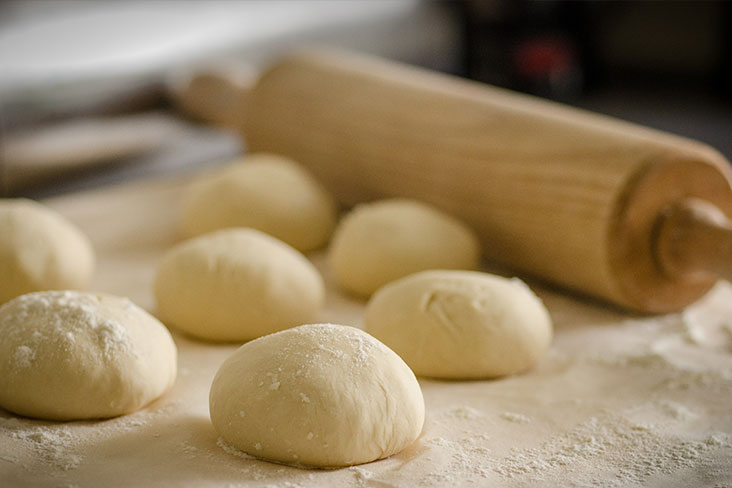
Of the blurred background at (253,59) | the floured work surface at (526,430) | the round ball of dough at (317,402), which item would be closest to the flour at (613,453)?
the floured work surface at (526,430)

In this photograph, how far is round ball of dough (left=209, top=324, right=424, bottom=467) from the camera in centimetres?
119

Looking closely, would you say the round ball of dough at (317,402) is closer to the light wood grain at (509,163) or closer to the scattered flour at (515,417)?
the scattered flour at (515,417)

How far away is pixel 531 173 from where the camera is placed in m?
1.89

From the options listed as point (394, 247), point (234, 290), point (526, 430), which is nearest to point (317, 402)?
point (526, 430)

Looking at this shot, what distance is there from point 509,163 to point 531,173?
0.20 feet

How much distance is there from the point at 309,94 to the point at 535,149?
0.72m

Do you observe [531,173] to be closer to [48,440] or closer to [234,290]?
[234,290]

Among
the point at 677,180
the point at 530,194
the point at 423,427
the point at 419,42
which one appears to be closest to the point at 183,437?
the point at 423,427

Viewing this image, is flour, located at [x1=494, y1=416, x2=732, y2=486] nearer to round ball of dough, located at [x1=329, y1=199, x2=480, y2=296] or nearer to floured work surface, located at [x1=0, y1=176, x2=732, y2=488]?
floured work surface, located at [x1=0, y1=176, x2=732, y2=488]

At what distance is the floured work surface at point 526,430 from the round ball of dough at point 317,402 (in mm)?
29

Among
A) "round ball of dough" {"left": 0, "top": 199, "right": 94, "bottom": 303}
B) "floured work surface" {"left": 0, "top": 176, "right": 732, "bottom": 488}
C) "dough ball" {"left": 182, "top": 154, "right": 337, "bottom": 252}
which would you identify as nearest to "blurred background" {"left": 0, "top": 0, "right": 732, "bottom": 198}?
"dough ball" {"left": 182, "top": 154, "right": 337, "bottom": 252}

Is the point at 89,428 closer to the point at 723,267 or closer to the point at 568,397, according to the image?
the point at 568,397

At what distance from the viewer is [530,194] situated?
6.19 ft

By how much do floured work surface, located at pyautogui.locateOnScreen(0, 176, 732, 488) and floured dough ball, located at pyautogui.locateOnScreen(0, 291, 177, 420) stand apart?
31 mm
